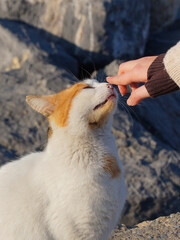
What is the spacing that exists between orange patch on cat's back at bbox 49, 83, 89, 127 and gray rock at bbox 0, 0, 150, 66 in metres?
4.20

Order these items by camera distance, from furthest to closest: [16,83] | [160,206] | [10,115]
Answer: [16,83]
[10,115]
[160,206]

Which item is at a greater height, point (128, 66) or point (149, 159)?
point (128, 66)

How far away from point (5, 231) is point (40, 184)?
39 centimetres

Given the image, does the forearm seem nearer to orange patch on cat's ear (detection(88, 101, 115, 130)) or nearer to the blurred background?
orange patch on cat's ear (detection(88, 101, 115, 130))

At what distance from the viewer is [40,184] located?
2332 millimetres

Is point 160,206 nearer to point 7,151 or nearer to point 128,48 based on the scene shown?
point 7,151

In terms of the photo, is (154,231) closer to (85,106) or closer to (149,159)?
(149,159)

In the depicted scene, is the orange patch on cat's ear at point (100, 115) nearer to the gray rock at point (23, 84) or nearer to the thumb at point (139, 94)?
the thumb at point (139, 94)

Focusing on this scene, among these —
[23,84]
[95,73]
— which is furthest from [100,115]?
[23,84]

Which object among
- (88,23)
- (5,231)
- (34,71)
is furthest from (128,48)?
(5,231)

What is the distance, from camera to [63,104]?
2447 mm

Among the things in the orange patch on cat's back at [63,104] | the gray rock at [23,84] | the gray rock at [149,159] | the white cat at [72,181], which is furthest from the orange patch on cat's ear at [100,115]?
the gray rock at [23,84]

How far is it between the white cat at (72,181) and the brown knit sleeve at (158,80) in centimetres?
39

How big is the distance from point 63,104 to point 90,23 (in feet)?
15.1
